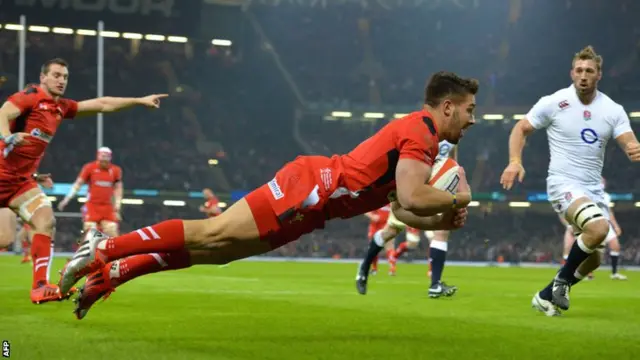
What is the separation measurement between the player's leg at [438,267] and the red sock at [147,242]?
5462 mm

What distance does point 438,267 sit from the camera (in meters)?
10.7

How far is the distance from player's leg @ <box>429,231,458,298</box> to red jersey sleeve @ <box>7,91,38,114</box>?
489 centimetres

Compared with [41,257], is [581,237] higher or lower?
higher

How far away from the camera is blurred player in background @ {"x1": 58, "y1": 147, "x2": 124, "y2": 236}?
17.8 metres

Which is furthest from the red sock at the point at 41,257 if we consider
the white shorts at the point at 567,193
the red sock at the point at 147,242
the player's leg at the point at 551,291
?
the white shorts at the point at 567,193

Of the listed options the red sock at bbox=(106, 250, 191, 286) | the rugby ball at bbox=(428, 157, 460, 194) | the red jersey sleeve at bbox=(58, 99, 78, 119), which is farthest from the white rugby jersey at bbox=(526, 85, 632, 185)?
the red jersey sleeve at bbox=(58, 99, 78, 119)

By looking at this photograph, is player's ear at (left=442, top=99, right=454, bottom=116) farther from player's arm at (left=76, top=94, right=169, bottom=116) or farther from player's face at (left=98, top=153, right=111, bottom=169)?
player's face at (left=98, top=153, right=111, bottom=169)

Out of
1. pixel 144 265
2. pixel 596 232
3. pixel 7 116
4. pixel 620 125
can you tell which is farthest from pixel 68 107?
pixel 620 125

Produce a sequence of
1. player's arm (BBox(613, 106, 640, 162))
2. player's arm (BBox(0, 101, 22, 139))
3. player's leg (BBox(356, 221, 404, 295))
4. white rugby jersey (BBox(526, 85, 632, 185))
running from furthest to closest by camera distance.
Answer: player's leg (BBox(356, 221, 404, 295))
white rugby jersey (BBox(526, 85, 632, 185))
player's arm (BBox(613, 106, 640, 162))
player's arm (BBox(0, 101, 22, 139))

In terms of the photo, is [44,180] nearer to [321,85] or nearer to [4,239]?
[4,239]

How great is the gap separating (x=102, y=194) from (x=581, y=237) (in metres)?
11.8

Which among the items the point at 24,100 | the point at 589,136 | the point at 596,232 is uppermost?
the point at 24,100

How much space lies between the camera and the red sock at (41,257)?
8.32 m

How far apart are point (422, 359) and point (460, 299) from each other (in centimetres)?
565
